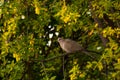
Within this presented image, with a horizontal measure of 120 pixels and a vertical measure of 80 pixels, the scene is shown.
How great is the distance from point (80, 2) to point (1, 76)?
6.70ft

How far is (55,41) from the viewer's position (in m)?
8.23

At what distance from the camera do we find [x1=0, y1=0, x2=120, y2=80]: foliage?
608 cm

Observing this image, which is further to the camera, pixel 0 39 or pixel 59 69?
pixel 59 69

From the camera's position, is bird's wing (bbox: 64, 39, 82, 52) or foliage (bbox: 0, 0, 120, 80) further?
bird's wing (bbox: 64, 39, 82, 52)

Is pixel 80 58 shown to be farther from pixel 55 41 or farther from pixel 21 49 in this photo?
pixel 21 49

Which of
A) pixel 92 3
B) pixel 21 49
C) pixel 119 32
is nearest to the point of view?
pixel 119 32

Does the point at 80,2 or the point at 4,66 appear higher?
the point at 80,2

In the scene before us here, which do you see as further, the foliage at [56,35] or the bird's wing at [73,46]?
the bird's wing at [73,46]

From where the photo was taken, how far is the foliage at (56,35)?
608 cm

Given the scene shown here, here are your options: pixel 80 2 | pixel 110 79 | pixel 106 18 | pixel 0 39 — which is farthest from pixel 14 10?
pixel 110 79

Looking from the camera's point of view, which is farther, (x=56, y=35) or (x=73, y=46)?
(x=56, y=35)

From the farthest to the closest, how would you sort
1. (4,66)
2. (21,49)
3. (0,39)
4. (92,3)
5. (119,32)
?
(4,66) < (0,39) < (21,49) < (92,3) < (119,32)

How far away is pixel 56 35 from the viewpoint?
8234mm

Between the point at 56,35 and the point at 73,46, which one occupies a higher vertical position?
the point at 73,46
